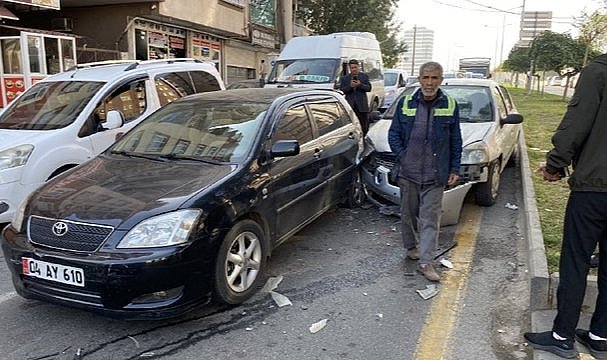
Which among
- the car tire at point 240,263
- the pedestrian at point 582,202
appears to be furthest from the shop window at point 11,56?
the pedestrian at point 582,202

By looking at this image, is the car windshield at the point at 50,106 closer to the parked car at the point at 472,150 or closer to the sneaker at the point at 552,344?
the parked car at the point at 472,150

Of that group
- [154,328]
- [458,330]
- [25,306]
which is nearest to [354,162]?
[458,330]

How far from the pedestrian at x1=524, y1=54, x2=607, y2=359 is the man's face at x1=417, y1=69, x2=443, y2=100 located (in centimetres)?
132

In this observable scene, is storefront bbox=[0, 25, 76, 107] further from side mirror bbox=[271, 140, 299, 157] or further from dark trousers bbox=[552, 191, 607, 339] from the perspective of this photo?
dark trousers bbox=[552, 191, 607, 339]

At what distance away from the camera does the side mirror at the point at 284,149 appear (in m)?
4.09

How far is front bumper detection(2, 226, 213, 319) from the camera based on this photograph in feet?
10.1

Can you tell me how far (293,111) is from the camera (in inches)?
191

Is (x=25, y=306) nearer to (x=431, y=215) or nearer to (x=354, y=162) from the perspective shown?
(x=431, y=215)

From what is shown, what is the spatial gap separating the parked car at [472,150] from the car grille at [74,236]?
11.1 feet

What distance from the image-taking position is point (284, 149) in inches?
161

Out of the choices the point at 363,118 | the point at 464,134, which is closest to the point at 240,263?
the point at 464,134

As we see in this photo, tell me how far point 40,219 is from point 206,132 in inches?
60.5

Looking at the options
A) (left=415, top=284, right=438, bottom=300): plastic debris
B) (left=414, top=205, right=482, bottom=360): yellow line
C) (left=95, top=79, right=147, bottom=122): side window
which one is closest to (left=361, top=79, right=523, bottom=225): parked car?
(left=414, top=205, right=482, bottom=360): yellow line

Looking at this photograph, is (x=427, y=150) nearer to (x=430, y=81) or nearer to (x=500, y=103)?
(x=430, y=81)
